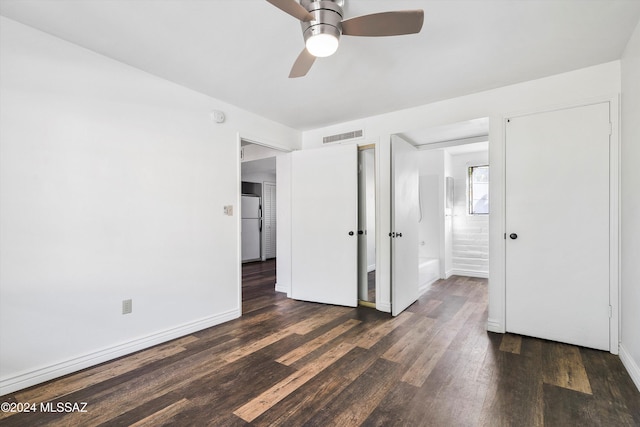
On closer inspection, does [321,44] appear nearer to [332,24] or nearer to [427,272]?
[332,24]

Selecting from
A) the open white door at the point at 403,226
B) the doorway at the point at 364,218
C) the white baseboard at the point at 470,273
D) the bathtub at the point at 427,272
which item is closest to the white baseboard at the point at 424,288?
the bathtub at the point at 427,272

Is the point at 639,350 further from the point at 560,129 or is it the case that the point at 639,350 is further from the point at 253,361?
the point at 253,361

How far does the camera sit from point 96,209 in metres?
2.28

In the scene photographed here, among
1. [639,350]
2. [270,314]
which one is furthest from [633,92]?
[270,314]

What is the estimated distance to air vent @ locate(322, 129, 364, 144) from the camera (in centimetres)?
377

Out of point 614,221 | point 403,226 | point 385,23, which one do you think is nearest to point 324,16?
point 385,23

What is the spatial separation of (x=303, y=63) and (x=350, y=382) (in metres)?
2.20

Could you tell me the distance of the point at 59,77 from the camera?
2.11 meters

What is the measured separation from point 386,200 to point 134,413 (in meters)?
2.94

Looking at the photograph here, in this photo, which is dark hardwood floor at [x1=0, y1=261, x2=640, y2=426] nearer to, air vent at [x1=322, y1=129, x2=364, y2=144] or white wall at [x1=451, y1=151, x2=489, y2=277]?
air vent at [x1=322, y1=129, x2=364, y2=144]

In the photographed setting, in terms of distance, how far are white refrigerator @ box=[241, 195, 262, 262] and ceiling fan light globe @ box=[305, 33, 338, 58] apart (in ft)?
18.9

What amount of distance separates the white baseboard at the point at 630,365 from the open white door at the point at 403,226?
1813 mm

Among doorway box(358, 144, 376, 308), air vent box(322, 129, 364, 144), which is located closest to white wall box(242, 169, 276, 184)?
air vent box(322, 129, 364, 144)

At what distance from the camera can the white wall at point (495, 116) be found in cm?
246
